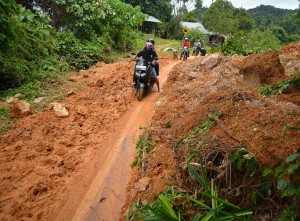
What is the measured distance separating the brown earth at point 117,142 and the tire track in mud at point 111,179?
1 centimetres

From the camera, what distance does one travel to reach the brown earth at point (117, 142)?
379 centimetres

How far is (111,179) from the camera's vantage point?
15.0 feet

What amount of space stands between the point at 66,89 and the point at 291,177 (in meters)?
6.85

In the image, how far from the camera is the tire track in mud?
3883 millimetres

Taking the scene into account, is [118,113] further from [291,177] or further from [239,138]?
[291,177]

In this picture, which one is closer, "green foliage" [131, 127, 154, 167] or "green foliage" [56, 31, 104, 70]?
"green foliage" [131, 127, 154, 167]

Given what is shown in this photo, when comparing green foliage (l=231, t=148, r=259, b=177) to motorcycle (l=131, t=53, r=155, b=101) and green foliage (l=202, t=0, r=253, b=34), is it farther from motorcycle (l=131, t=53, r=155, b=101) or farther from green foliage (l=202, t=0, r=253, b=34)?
green foliage (l=202, t=0, r=253, b=34)

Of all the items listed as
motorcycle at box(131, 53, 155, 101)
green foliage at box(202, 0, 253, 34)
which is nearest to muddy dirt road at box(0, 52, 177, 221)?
motorcycle at box(131, 53, 155, 101)

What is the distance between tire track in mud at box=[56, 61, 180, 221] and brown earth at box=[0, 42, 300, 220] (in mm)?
15

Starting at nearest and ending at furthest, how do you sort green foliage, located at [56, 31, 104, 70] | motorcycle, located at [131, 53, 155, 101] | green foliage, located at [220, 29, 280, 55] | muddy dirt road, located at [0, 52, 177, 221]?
muddy dirt road, located at [0, 52, 177, 221]
motorcycle, located at [131, 53, 155, 101]
green foliage, located at [56, 31, 104, 70]
green foliage, located at [220, 29, 280, 55]

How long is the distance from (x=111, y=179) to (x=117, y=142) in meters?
1.20

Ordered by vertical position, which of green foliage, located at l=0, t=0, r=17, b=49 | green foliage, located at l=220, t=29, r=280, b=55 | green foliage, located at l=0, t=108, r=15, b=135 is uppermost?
green foliage, located at l=0, t=0, r=17, b=49

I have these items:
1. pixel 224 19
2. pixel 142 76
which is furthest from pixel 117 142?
pixel 224 19

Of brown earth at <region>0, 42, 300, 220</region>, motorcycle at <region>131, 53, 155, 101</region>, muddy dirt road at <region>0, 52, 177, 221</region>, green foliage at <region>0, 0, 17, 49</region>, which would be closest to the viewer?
brown earth at <region>0, 42, 300, 220</region>
